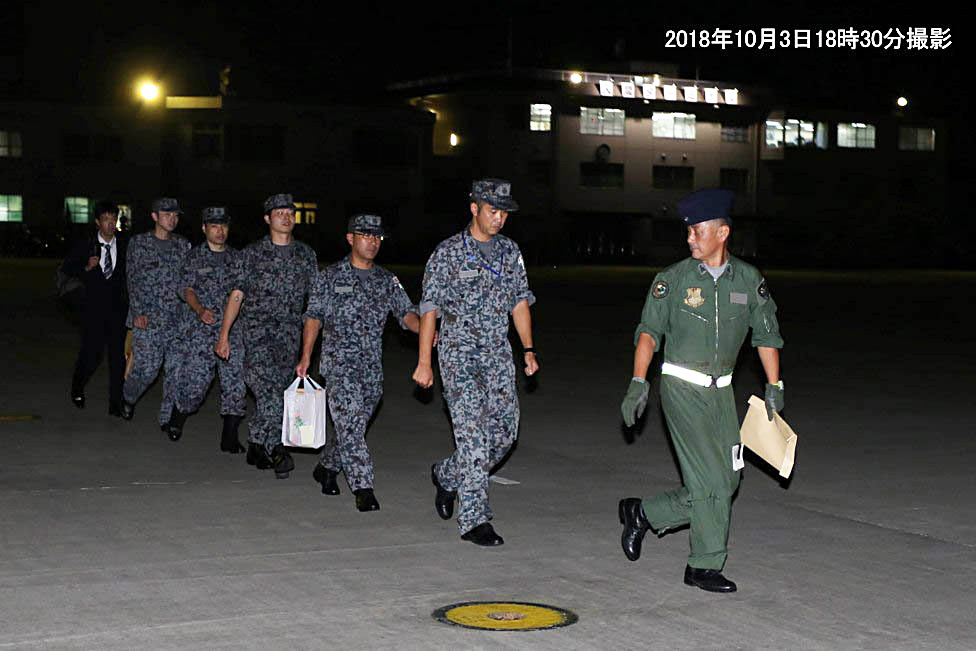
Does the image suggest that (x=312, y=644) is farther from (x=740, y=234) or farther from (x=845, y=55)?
(x=845, y=55)

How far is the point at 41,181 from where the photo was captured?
64.0m

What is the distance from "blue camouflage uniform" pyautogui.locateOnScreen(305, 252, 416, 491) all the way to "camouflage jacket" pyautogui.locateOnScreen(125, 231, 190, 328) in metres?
3.63

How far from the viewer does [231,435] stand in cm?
1127

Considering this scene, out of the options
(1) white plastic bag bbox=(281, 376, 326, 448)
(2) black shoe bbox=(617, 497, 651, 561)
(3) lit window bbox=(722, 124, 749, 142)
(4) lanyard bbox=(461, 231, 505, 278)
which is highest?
(3) lit window bbox=(722, 124, 749, 142)

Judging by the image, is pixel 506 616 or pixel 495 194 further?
pixel 495 194

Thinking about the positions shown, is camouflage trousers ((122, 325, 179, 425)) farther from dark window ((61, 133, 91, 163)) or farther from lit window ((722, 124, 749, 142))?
lit window ((722, 124, 749, 142))

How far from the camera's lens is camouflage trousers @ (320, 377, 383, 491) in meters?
9.08

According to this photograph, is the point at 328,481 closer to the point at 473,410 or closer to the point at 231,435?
the point at 473,410

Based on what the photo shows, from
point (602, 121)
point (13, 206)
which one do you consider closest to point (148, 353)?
point (13, 206)

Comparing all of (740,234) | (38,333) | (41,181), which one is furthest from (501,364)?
(740,234)

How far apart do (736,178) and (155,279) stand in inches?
2716

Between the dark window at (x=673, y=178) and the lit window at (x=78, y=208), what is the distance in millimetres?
27962

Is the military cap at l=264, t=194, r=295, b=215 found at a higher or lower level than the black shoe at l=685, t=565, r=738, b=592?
higher

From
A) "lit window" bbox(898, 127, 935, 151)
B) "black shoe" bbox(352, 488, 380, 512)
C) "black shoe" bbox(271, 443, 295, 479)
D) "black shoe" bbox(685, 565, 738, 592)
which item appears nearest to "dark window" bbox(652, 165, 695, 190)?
"lit window" bbox(898, 127, 935, 151)
